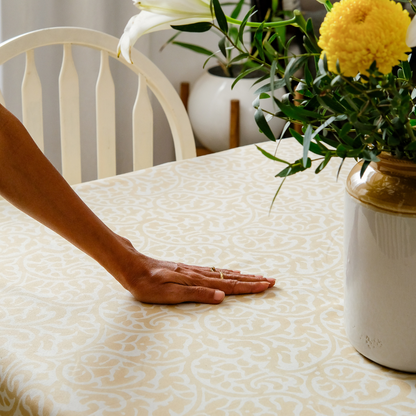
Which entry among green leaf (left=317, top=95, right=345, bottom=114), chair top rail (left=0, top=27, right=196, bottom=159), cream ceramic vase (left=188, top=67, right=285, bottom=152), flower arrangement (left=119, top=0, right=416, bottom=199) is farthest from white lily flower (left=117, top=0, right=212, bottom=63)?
cream ceramic vase (left=188, top=67, right=285, bottom=152)

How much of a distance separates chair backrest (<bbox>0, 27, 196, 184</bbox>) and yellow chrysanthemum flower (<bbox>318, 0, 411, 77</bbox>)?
0.87 meters

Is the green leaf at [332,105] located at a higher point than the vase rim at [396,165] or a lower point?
higher

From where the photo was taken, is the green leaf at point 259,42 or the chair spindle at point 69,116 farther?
the chair spindle at point 69,116

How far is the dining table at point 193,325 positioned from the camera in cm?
54

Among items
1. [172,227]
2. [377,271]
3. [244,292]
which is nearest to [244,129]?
[172,227]

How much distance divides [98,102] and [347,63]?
94 cm

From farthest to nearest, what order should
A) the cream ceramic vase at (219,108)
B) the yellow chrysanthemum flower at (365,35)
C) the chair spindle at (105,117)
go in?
A: the cream ceramic vase at (219,108) → the chair spindle at (105,117) → the yellow chrysanthemum flower at (365,35)

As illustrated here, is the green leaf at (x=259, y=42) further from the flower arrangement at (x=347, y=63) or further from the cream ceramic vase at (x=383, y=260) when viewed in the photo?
the cream ceramic vase at (x=383, y=260)

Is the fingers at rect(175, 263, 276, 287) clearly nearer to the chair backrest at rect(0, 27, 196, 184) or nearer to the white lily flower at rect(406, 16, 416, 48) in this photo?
the white lily flower at rect(406, 16, 416, 48)

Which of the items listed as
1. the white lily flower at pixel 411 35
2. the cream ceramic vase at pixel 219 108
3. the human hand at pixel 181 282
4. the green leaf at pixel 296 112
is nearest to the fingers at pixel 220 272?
the human hand at pixel 181 282

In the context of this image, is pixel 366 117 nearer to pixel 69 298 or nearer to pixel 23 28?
pixel 69 298

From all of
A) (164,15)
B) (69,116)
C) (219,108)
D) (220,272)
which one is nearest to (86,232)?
(220,272)

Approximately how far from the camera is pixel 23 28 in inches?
78.0

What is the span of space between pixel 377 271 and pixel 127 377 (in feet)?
0.85
